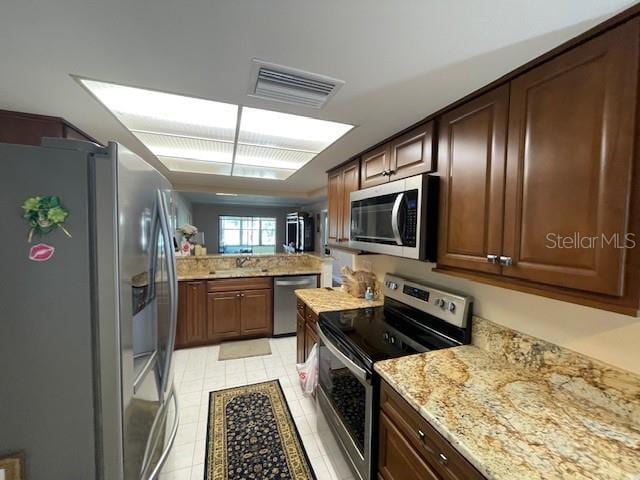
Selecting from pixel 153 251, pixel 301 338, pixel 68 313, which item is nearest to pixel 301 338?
pixel 301 338

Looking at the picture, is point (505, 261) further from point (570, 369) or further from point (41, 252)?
point (41, 252)

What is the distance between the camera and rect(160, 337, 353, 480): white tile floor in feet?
5.56

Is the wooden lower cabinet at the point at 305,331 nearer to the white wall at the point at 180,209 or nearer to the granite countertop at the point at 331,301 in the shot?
the granite countertop at the point at 331,301

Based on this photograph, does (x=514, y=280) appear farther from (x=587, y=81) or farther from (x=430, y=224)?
(x=587, y=81)

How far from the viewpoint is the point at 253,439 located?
189cm

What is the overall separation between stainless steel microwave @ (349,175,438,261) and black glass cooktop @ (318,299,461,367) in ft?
1.70

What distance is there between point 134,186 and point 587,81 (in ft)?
5.33

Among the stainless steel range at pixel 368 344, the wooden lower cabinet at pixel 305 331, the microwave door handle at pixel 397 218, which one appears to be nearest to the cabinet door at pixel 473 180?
the microwave door handle at pixel 397 218

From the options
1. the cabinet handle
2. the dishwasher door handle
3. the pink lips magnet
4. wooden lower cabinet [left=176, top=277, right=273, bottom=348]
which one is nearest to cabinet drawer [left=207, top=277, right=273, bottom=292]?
wooden lower cabinet [left=176, top=277, right=273, bottom=348]

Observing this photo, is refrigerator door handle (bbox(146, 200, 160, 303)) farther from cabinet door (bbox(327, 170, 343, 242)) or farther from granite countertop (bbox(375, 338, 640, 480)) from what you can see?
cabinet door (bbox(327, 170, 343, 242))

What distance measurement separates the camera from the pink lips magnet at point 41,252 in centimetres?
79

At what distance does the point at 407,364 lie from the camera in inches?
51.0

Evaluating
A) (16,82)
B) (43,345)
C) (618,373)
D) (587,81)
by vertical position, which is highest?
(16,82)

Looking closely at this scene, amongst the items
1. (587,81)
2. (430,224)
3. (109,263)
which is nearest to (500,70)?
(587,81)
